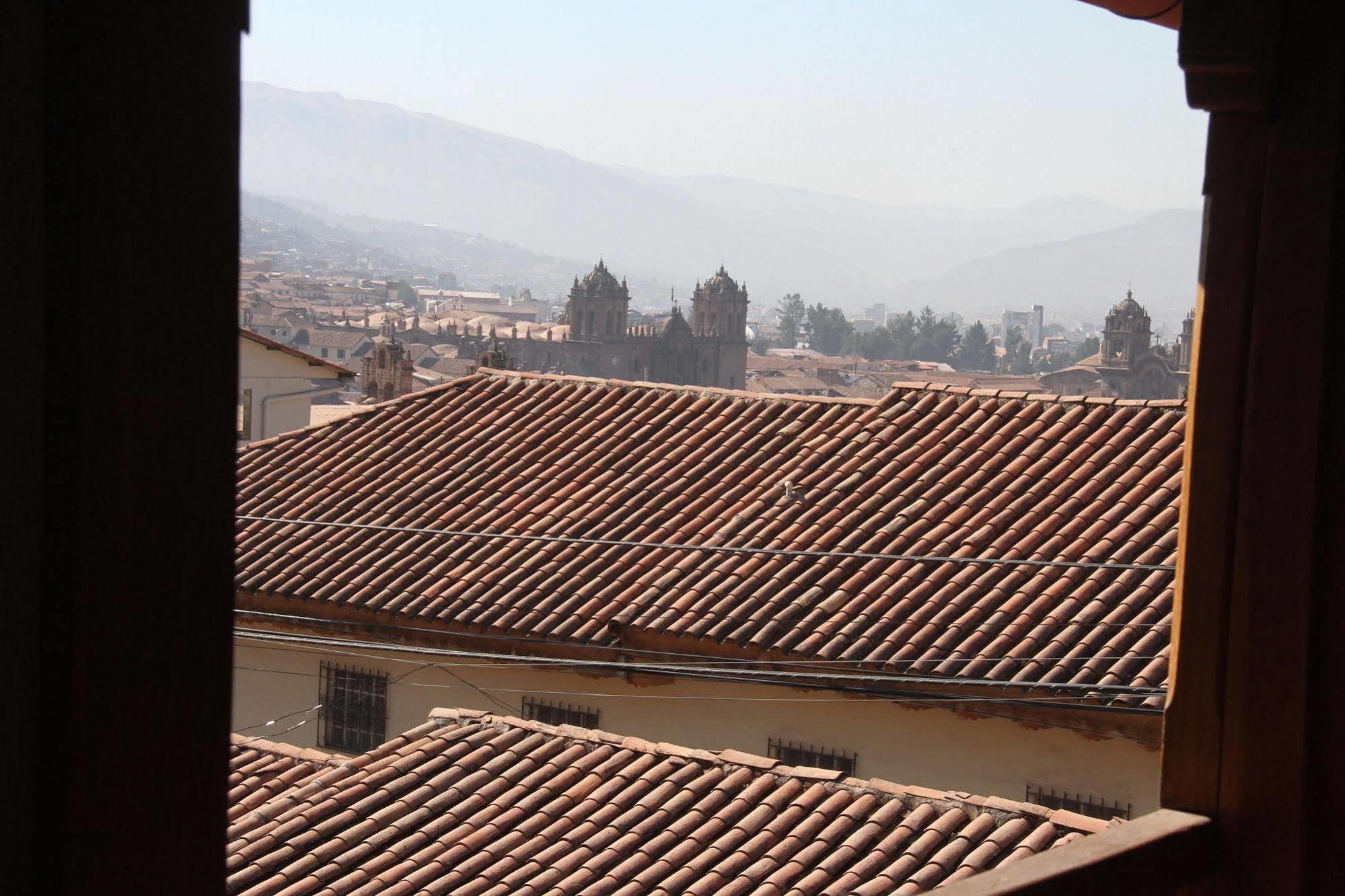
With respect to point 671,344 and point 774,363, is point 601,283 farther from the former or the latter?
point 774,363

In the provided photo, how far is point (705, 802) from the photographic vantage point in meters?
6.22

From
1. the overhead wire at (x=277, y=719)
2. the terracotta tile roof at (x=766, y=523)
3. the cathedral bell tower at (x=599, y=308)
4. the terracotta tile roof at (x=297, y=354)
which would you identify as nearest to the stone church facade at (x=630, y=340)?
the cathedral bell tower at (x=599, y=308)

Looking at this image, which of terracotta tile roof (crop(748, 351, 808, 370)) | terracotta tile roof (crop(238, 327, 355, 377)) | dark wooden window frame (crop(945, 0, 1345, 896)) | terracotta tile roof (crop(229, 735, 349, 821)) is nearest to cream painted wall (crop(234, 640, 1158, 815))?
terracotta tile roof (crop(229, 735, 349, 821))

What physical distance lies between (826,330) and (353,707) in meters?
134

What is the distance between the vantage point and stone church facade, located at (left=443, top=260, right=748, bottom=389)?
9000 cm

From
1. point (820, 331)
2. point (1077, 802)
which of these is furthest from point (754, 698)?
point (820, 331)

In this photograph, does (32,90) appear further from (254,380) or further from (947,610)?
(254,380)

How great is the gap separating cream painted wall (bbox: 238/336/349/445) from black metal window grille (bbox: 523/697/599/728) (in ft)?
31.2

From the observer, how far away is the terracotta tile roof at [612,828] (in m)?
5.60

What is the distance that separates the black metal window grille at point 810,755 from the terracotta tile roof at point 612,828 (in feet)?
6.44

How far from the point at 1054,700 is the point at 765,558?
210 centimetres

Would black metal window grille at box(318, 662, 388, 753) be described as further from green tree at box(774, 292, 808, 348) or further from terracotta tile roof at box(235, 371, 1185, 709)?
green tree at box(774, 292, 808, 348)

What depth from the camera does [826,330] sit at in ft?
470

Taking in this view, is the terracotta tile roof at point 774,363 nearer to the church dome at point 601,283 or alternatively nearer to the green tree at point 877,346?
the church dome at point 601,283
